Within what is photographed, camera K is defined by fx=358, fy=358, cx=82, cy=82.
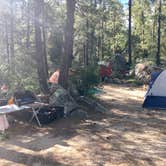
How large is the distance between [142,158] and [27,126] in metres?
3.92

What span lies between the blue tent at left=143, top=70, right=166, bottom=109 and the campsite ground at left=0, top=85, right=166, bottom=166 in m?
1.33

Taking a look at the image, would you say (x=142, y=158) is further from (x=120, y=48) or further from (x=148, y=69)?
(x=120, y=48)

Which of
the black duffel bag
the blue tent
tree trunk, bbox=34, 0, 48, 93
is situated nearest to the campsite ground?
the black duffel bag

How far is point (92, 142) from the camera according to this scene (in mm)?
8445

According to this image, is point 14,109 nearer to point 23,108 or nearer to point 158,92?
point 23,108

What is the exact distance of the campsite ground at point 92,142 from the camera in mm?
7160

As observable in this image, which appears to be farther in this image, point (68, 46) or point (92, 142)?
point (68, 46)

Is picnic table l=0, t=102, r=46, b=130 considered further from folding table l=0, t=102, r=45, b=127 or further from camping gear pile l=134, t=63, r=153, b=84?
camping gear pile l=134, t=63, r=153, b=84

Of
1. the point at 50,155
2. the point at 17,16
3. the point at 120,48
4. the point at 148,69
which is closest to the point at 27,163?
the point at 50,155

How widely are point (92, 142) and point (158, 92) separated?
5747 millimetres

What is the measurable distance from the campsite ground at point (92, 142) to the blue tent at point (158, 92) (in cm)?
133

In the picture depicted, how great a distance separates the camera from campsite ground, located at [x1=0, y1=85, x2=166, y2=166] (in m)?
7.16

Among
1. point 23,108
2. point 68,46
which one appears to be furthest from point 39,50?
point 23,108

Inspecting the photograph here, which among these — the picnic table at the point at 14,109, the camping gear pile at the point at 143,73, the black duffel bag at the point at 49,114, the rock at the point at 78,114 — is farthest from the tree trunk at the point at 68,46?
the camping gear pile at the point at 143,73
